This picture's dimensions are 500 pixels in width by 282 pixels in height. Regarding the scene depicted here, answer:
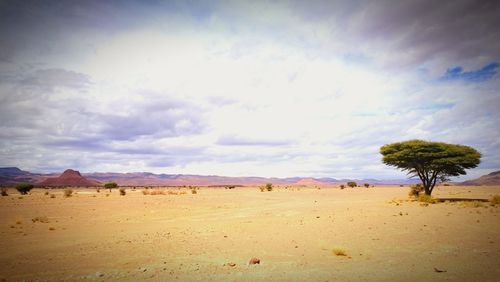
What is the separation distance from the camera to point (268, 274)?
8.01 meters

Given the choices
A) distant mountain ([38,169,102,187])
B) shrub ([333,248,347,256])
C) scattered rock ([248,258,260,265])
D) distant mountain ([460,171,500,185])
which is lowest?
scattered rock ([248,258,260,265])

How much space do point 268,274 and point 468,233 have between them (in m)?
10.2

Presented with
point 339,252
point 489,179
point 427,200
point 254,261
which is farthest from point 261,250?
point 489,179

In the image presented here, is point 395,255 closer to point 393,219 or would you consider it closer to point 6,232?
point 393,219

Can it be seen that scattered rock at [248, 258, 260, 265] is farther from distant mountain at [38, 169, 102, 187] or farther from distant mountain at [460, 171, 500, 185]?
distant mountain at [460, 171, 500, 185]

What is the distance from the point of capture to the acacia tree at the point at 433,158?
27.4m

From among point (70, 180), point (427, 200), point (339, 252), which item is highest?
point (70, 180)

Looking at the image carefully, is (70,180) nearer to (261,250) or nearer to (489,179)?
(261,250)

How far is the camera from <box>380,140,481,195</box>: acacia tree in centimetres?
2736

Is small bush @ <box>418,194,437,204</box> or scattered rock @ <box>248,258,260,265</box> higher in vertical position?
small bush @ <box>418,194,437,204</box>

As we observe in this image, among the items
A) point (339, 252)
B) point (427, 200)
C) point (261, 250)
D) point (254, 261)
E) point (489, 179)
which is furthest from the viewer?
point (489, 179)

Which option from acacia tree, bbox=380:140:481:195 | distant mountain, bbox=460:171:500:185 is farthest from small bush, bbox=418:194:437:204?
distant mountain, bbox=460:171:500:185

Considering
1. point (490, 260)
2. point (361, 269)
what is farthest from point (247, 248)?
point (490, 260)

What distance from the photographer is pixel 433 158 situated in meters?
28.1
